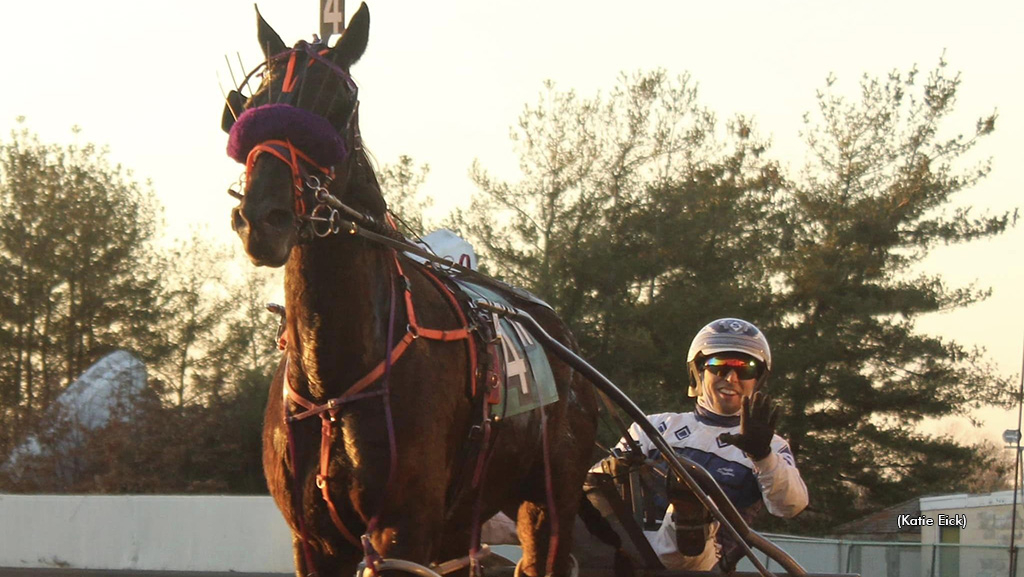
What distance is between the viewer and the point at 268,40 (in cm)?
429

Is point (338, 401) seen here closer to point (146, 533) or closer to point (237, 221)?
point (237, 221)

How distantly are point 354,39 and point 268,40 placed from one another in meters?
0.28

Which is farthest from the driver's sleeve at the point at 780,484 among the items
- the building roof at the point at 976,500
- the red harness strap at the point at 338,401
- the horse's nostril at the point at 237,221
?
the building roof at the point at 976,500

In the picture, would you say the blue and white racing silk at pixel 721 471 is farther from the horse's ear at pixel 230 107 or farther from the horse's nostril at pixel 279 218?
the horse's nostril at pixel 279 218

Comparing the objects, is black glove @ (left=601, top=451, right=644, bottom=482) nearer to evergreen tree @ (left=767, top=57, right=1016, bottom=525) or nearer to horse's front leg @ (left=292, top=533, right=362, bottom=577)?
horse's front leg @ (left=292, top=533, right=362, bottom=577)

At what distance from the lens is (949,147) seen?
31.5m

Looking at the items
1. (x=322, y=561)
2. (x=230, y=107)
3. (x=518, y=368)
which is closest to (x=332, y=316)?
(x=230, y=107)

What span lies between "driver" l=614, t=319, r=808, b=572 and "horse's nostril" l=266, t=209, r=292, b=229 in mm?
2498

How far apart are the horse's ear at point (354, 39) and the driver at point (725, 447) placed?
7.65 feet

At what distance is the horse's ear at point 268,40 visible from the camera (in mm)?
4277

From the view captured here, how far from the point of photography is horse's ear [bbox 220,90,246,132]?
4227mm

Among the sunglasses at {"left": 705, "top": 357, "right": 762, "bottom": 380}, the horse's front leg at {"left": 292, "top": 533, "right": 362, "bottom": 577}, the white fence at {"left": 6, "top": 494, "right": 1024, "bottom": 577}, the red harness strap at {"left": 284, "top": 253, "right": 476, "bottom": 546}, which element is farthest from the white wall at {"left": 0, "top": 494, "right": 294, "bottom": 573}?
the red harness strap at {"left": 284, "top": 253, "right": 476, "bottom": 546}

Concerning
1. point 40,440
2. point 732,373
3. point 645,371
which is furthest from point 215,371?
point 732,373

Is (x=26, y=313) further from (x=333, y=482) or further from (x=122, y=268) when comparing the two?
(x=333, y=482)
